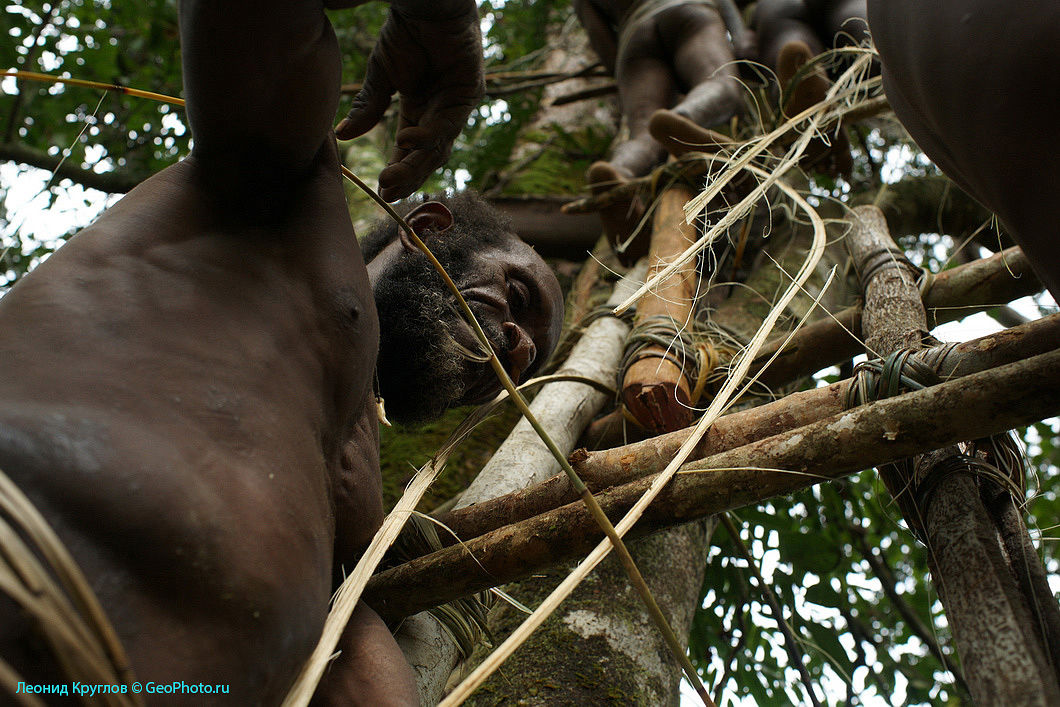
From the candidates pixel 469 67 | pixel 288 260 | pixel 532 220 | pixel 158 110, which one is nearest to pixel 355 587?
pixel 288 260

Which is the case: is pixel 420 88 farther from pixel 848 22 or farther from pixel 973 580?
pixel 848 22

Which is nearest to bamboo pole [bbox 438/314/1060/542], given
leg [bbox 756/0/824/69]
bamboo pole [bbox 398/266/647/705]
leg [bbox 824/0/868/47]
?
bamboo pole [bbox 398/266/647/705]

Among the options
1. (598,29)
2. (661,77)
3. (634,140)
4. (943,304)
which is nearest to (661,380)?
(943,304)

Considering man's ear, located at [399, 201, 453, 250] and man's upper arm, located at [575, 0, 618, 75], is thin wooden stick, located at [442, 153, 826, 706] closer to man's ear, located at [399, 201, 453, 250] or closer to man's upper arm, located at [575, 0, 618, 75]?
man's ear, located at [399, 201, 453, 250]

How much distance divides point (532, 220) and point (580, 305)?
1.72ft

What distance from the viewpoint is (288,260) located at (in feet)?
3.32

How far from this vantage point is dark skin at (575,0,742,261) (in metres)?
2.72

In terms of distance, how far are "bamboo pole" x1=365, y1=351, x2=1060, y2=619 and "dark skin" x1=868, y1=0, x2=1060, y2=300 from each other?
161mm

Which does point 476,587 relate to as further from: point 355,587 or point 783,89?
point 783,89

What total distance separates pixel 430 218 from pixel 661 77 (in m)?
2.02

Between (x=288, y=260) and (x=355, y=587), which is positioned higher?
(x=288, y=260)

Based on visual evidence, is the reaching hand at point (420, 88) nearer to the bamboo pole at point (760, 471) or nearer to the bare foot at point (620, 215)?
the bamboo pole at point (760, 471)

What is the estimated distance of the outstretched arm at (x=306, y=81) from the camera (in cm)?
85

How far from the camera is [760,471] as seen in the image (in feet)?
3.35
